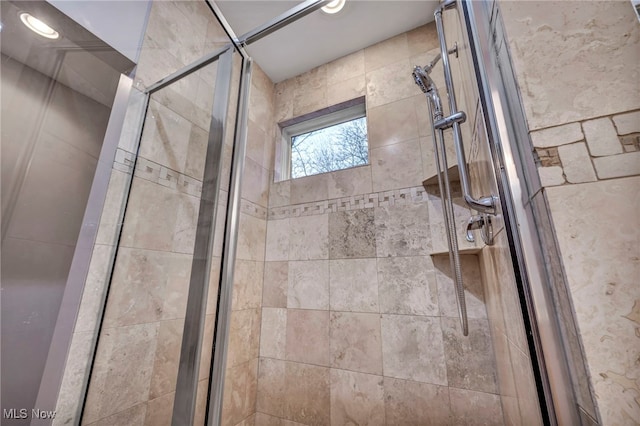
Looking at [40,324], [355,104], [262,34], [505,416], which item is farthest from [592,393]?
[355,104]

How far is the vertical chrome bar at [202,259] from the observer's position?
0.69 metres

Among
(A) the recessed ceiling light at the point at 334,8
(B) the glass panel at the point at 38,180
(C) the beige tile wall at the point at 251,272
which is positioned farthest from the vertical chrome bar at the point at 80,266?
(A) the recessed ceiling light at the point at 334,8

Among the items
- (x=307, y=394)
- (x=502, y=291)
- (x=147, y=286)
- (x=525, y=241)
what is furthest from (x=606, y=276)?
(x=307, y=394)

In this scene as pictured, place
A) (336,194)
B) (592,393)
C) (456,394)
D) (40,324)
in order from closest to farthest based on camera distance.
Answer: (592,393) → (40,324) → (456,394) → (336,194)

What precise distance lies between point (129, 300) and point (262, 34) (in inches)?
43.9

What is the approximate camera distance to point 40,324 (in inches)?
21.0

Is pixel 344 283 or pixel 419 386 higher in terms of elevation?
pixel 344 283

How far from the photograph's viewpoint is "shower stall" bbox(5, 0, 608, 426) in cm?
56

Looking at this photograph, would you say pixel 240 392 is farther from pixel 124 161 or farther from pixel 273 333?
pixel 124 161

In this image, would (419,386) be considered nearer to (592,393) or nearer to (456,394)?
(456,394)

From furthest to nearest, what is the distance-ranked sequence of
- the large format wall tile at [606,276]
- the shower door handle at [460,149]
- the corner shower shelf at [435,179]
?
1. the corner shower shelf at [435,179]
2. the shower door handle at [460,149]
3. the large format wall tile at [606,276]

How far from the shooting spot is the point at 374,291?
1.22 meters

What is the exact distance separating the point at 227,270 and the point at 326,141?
3.81 ft

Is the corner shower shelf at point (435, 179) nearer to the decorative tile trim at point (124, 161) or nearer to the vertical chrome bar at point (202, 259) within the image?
the vertical chrome bar at point (202, 259)
